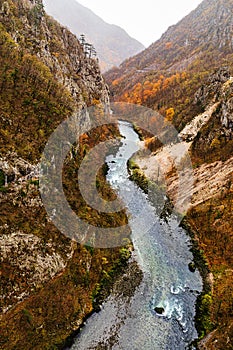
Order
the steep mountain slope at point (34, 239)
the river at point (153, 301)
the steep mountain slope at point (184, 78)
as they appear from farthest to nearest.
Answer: the steep mountain slope at point (184, 78) < the river at point (153, 301) < the steep mountain slope at point (34, 239)

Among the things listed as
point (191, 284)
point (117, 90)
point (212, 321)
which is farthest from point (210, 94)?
point (117, 90)

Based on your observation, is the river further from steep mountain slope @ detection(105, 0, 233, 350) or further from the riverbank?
steep mountain slope @ detection(105, 0, 233, 350)

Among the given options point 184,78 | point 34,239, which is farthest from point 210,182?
point 184,78

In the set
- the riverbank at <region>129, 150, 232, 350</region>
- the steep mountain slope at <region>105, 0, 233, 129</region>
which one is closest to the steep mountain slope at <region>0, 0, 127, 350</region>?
the riverbank at <region>129, 150, 232, 350</region>

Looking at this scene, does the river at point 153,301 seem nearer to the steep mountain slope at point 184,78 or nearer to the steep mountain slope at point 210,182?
the steep mountain slope at point 210,182

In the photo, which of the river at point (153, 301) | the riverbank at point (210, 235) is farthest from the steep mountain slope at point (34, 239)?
the riverbank at point (210, 235)

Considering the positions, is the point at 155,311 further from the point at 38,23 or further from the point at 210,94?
the point at 38,23
